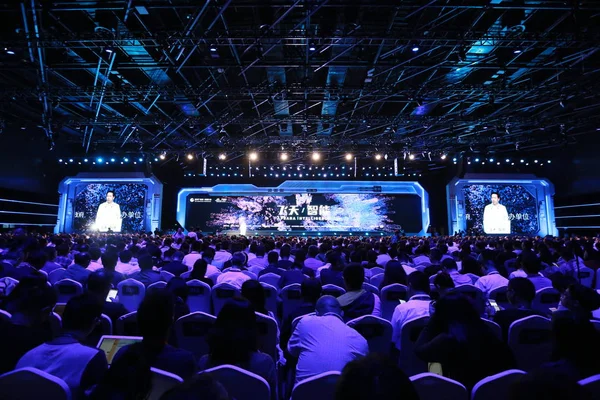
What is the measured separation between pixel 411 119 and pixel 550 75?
15.2 ft

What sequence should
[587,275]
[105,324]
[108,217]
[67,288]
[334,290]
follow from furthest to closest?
[108,217], [587,275], [334,290], [67,288], [105,324]

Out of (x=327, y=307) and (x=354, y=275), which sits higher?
(x=354, y=275)

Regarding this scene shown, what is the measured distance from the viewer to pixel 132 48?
9.91 m

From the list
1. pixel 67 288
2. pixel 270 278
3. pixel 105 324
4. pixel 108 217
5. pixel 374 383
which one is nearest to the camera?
pixel 374 383

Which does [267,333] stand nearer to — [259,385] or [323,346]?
[323,346]

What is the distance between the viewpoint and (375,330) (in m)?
3.47

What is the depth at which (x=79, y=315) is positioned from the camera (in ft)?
8.13

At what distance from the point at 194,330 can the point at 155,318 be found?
1.26 metres

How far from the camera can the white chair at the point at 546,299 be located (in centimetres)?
462

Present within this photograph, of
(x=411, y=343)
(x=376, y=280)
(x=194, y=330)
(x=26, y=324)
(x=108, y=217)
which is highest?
(x=108, y=217)

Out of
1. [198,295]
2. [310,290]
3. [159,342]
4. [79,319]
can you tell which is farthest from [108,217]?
[159,342]

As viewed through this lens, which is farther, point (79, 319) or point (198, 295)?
point (198, 295)

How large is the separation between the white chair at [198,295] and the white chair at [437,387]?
3776 millimetres

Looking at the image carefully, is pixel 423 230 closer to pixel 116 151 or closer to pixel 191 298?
pixel 116 151
